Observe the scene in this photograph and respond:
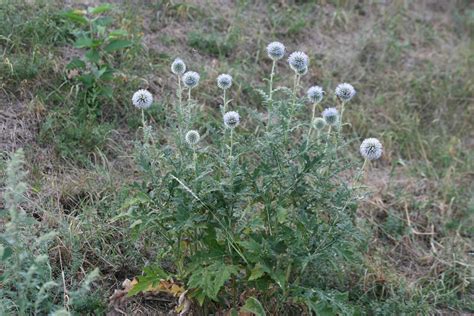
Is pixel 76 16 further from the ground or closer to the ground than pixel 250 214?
further from the ground

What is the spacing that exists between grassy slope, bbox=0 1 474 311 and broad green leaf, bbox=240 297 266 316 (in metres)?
0.82

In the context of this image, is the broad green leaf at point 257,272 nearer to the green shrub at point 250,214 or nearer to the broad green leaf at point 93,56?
the green shrub at point 250,214

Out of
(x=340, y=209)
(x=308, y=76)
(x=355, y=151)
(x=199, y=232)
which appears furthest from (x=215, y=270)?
(x=308, y=76)

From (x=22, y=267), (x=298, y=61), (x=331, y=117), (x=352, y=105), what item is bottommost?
(x=352, y=105)

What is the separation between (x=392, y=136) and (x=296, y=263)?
2.53 meters

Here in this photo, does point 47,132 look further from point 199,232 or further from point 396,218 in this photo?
point 396,218

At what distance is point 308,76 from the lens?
5.68m

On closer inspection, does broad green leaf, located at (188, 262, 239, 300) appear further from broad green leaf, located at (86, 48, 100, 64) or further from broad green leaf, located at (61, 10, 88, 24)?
broad green leaf, located at (61, 10, 88, 24)

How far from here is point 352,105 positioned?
5512 mm

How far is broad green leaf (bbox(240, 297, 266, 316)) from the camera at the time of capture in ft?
9.93

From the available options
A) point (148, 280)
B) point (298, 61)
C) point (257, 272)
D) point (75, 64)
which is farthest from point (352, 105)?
point (148, 280)

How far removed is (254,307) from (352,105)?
283 cm

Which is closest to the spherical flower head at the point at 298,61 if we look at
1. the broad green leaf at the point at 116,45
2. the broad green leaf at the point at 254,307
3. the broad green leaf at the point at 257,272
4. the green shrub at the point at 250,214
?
the green shrub at the point at 250,214

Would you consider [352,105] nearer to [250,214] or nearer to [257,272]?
[250,214]
